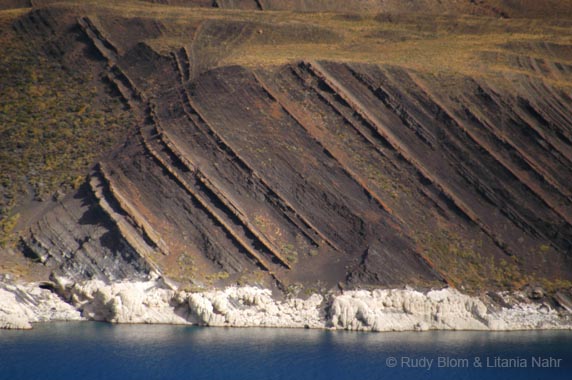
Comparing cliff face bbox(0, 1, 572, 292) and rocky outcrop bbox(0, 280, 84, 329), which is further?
cliff face bbox(0, 1, 572, 292)

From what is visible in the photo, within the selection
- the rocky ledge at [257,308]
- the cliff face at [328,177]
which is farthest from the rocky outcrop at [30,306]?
the cliff face at [328,177]

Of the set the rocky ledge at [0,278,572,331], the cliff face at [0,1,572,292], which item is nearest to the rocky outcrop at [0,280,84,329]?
the rocky ledge at [0,278,572,331]

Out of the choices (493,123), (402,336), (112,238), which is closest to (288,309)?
(402,336)

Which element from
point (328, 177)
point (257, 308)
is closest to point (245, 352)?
point (257, 308)

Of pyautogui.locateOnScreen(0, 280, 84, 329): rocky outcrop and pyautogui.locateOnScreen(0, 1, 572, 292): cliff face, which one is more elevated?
pyautogui.locateOnScreen(0, 1, 572, 292): cliff face

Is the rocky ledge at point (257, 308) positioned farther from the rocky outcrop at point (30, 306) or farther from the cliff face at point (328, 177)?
the cliff face at point (328, 177)

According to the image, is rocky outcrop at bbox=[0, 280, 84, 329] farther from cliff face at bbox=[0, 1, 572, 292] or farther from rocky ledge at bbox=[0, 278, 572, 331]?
cliff face at bbox=[0, 1, 572, 292]

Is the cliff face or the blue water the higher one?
the cliff face

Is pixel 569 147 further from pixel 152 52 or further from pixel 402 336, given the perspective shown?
pixel 152 52
